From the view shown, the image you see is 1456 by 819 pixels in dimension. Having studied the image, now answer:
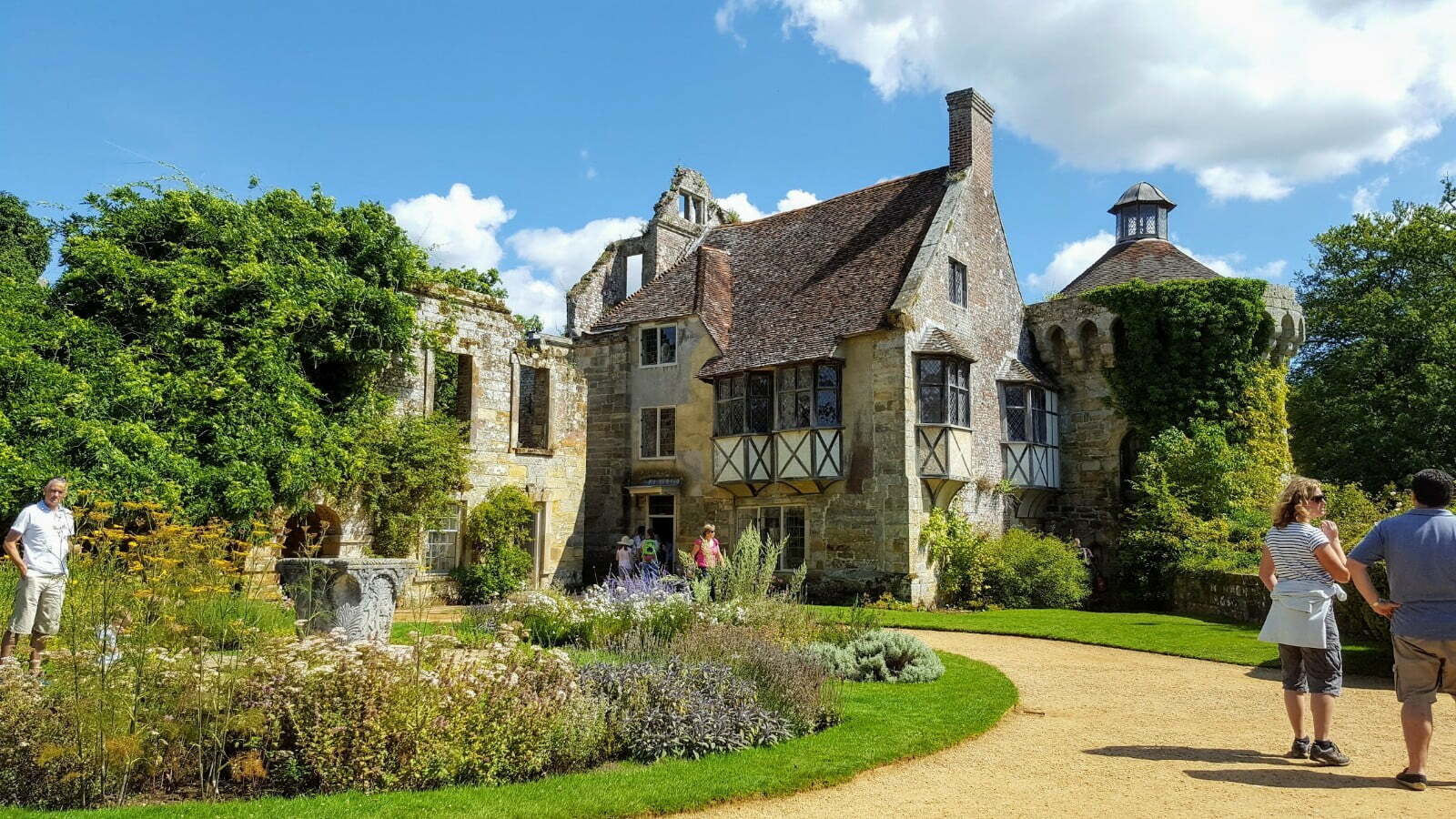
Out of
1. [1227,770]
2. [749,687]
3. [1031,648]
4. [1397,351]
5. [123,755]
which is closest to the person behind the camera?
[123,755]

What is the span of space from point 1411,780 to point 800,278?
63.1ft

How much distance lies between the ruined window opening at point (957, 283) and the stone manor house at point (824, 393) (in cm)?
4

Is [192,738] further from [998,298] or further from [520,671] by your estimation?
[998,298]

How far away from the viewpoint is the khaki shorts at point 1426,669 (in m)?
5.77

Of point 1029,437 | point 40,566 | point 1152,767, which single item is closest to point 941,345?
point 1029,437

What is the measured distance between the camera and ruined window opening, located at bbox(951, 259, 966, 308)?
22.9 meters

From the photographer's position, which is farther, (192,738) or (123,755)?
(192,738)

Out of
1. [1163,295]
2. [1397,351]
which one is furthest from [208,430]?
[1397,351]

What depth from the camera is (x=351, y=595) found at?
32.8 ft

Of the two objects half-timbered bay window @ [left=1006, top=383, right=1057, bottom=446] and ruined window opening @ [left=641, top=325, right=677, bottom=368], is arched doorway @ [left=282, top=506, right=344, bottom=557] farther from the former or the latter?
half-timbered bay window @ [left=1006, top=383, right=1057, bottom=446]

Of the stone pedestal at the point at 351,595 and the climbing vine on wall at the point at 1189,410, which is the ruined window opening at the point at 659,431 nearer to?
the climbing vine on wall at the point at 1189,410

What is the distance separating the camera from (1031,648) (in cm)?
1351

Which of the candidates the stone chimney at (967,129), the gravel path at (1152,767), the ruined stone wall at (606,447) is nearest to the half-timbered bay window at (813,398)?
the ruined stone wall at (606,447)

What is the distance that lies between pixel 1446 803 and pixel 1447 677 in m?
Result: 0.71
